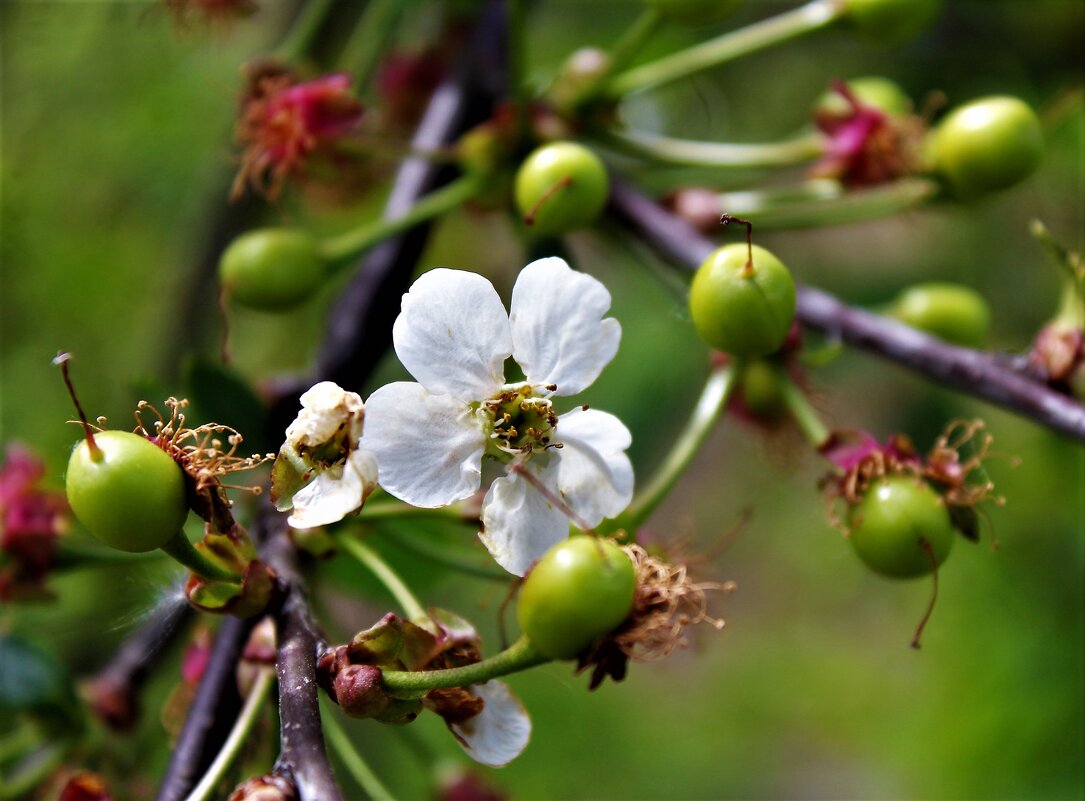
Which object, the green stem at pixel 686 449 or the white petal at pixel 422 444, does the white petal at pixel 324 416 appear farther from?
the green stem at pixel 686 449

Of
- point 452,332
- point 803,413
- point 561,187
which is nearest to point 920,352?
point 803,413

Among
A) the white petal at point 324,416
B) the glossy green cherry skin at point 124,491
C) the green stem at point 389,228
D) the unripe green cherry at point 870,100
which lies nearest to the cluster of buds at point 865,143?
the unripe green cherry at point 870,100

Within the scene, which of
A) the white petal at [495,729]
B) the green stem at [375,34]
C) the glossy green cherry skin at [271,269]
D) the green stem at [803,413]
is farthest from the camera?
the green stem at [375,34]

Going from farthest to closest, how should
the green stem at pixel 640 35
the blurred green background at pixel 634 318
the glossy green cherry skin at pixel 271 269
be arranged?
the blurred green background at pixel 634 318 < the green stem at pixel 640 35 < the glossy green cherry skin at pixel 271 269

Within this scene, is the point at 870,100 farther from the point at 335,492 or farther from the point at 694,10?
the point at 335,492

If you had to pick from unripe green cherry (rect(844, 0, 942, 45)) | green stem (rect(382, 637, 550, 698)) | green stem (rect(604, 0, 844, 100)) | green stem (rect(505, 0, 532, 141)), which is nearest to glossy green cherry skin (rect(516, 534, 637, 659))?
green stem (rect(382, 637, 550, 698))

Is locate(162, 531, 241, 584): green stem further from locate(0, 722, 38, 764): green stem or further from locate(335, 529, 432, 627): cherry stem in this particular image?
locate(0, 722, 38, 764): green stem

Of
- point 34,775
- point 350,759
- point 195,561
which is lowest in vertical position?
point 34,775
